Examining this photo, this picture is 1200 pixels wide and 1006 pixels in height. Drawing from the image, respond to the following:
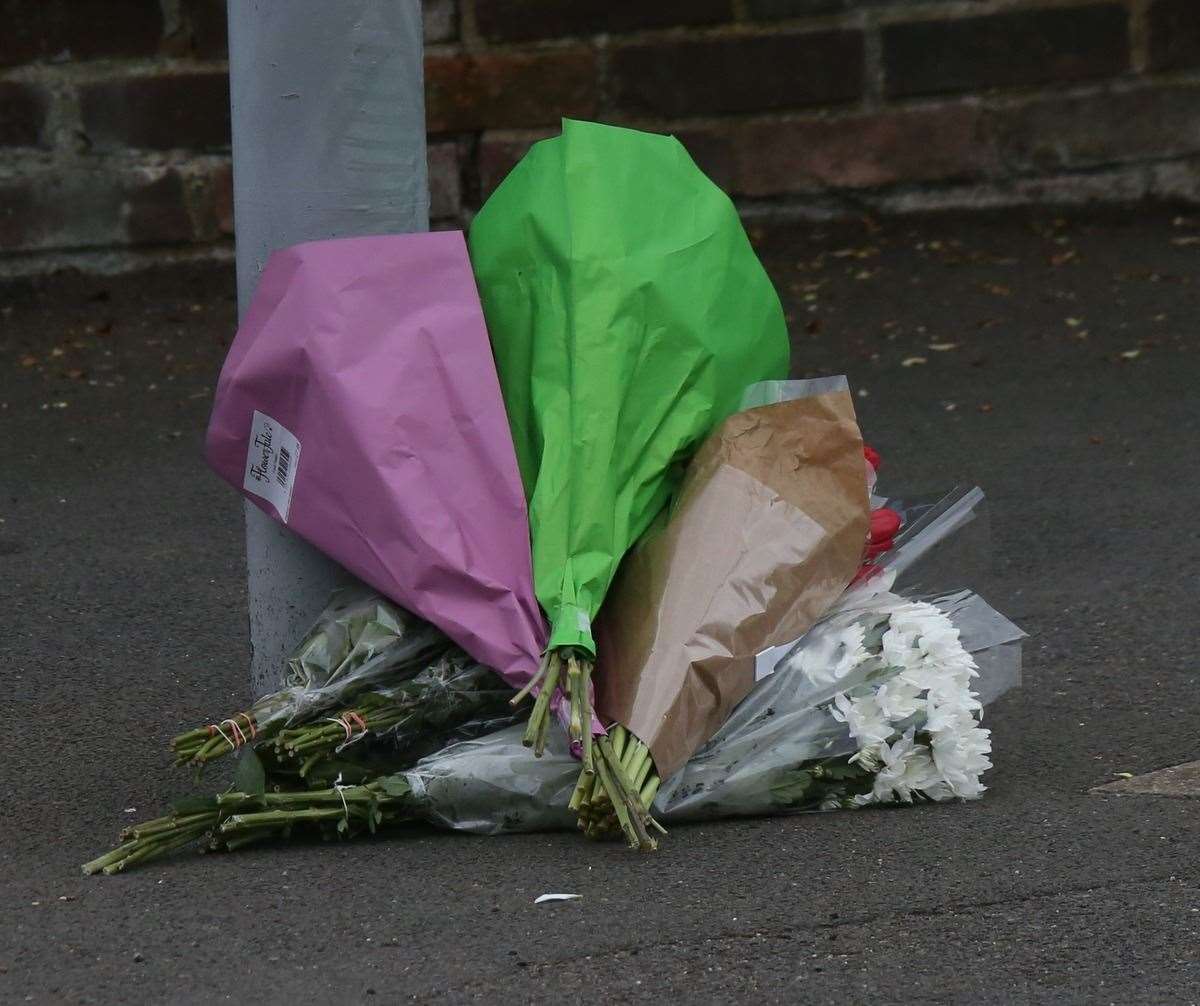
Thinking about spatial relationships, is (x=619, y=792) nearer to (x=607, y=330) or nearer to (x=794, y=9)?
(x=607, y=330)

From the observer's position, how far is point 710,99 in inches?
258

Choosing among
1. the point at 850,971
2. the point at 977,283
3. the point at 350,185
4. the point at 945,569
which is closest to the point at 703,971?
the point at 850,971

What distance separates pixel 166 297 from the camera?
6531 millimetres

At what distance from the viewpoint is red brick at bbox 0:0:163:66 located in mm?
6301

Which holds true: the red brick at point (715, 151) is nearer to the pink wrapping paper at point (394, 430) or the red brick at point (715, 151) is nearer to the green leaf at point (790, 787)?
the pink wrapping paper at point (394, 430)

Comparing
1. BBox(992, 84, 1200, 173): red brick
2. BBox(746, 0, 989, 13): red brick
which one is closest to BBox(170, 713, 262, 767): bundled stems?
BBox(746, 0, 989, 13): red brick

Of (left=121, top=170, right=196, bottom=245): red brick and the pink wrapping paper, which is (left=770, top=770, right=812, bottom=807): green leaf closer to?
the pink wrapping paper

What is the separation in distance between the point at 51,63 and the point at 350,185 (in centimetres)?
393

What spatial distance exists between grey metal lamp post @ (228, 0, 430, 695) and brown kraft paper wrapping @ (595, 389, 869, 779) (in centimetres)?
54

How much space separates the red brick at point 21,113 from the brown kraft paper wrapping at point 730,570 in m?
4.28

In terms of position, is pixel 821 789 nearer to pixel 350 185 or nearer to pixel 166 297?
pixel 350 185

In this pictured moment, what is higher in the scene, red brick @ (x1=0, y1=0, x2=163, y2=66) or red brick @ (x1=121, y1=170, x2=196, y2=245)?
red brick @ (x1=0, y1=0, x2=163, y2=66)

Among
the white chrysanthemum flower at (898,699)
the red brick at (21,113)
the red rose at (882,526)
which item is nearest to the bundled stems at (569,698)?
the white chrysanthemum flower at (898,699)

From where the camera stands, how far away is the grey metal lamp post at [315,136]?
278cm
